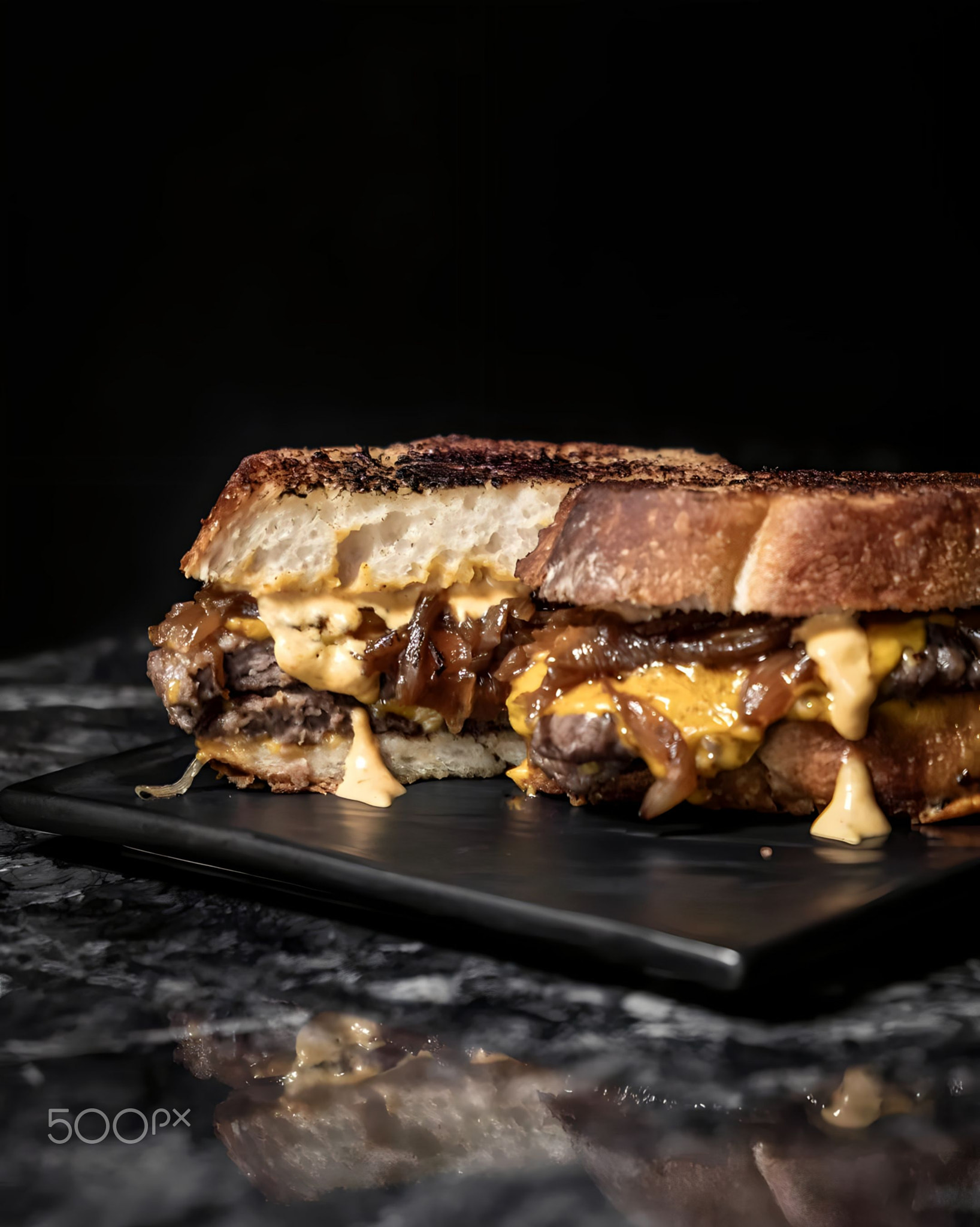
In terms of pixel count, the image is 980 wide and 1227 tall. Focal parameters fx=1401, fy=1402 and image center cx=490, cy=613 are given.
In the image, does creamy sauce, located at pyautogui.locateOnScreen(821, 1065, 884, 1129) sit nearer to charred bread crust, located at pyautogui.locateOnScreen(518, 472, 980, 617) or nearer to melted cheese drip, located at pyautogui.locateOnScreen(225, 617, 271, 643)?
charred bread crust, located at pyautogui.locateOnScreen(518, 472, 980, 617)

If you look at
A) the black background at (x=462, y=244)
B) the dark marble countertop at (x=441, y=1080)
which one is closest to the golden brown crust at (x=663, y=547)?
the dark marble countertop at (x=441, y=1080)

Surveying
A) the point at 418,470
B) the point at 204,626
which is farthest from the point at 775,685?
the point at 204,626

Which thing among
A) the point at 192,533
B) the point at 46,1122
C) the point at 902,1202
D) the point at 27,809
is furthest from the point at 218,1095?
the point at 192,533

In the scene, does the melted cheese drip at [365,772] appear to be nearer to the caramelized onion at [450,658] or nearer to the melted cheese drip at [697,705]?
the caramelized onion at [450,658]

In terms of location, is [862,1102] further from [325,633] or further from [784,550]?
[325,633]

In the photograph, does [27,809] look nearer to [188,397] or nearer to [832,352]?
[188,397]

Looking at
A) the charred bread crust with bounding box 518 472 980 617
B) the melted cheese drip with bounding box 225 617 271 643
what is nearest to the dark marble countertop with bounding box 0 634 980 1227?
the charred bread crust with bounding box 518 472 980 617
